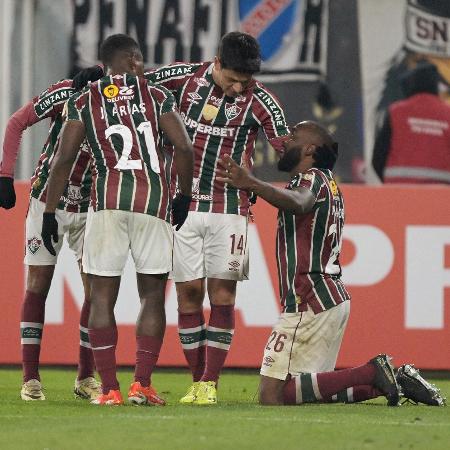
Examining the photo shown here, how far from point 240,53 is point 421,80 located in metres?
5.97

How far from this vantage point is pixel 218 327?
26.0ft

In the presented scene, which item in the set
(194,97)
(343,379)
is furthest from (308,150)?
(343,379)

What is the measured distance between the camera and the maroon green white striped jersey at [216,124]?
26.3 ft

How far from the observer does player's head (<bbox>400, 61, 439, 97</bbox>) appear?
13492 mm

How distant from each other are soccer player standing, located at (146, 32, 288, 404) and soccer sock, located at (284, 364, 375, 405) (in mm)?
452

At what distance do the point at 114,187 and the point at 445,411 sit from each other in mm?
1957

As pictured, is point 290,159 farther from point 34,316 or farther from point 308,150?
point 34,316

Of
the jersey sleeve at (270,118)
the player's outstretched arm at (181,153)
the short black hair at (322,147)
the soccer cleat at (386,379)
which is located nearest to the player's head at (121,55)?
the player's outstretched arm at (181,153)

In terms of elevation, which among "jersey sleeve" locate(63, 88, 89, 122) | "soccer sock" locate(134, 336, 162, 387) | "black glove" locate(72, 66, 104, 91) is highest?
"black glove" locate(72, 66, 104, 91)

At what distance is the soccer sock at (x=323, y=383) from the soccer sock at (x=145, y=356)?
0.76 meters

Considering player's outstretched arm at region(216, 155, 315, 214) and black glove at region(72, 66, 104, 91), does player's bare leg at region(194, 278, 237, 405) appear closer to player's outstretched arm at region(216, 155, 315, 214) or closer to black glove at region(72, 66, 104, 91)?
player's outstretched arm at region(216, 155, 315, 214)

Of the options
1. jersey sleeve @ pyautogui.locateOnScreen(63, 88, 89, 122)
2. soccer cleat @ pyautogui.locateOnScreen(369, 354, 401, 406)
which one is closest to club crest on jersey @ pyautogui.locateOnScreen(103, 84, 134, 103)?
jersey sleeve @ pyautogui.locateOnScreen(63, 88, 89, 122)

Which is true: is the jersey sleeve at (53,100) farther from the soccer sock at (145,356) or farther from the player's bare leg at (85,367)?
the soccer sock at (145,356)

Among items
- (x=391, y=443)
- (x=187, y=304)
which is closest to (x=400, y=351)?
(x=187, y=304)
